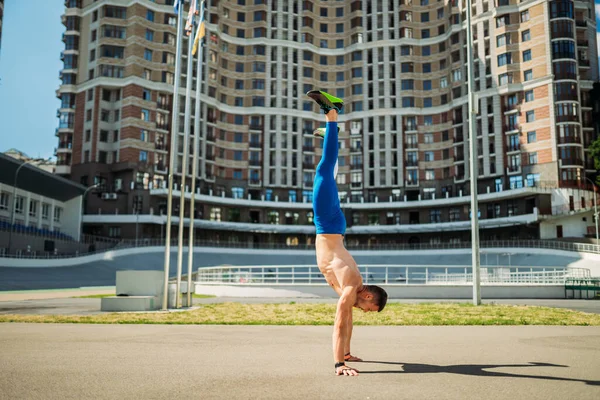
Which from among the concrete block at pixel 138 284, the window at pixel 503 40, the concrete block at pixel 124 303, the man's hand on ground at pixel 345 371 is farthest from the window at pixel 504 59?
the man's hand on ground at pixel 345 371

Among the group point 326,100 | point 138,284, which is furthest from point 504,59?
point 326,100

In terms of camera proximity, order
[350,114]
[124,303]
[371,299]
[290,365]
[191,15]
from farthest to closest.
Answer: [350,114], [191,15], [124,303], [290,365], [371,299]

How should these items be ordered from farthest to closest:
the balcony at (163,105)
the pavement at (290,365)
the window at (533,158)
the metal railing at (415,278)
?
the balcony at (163,105) → the window at (533,158) → the metal railing at (415,278) → the pavement at (290,365)

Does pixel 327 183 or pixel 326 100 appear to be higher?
pixel 326 100

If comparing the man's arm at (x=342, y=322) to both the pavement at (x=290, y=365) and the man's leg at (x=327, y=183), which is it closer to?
the pavement at (x=290, y=365)

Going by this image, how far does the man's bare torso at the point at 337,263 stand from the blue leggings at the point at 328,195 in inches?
5.5

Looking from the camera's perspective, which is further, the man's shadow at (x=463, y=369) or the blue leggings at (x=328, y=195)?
the blue leggings at (x=328, y=195)

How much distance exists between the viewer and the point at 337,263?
717cm

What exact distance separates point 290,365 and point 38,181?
6096 centimetres

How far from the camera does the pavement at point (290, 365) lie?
Result: 5.46 metres

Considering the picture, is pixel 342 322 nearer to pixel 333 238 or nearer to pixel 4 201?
pixel 333 238

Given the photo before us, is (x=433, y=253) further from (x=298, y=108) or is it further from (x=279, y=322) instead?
(x=279, y=322)

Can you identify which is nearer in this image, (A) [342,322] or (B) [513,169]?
(A) [342,322]

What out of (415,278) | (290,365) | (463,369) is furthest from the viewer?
(415,278)
